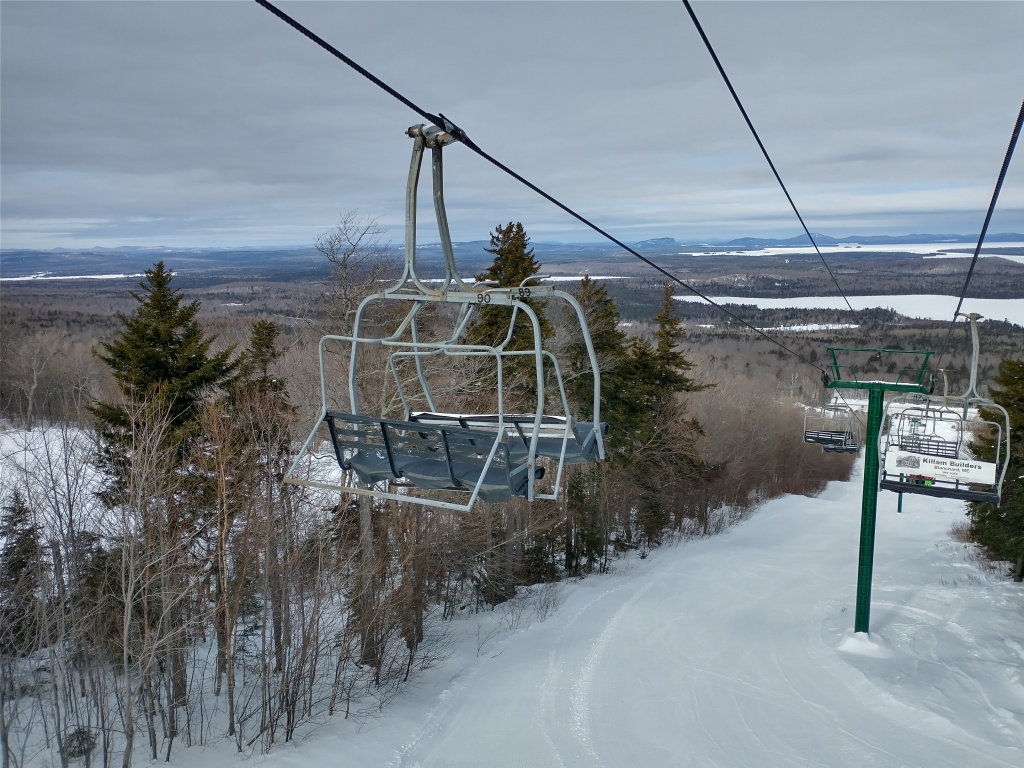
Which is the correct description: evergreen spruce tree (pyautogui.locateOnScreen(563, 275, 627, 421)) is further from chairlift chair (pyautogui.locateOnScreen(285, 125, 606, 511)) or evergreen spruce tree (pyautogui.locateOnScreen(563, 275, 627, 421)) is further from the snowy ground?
chairlift chair (pyautogui.locateOnScreen(285, 125, 606, 511))

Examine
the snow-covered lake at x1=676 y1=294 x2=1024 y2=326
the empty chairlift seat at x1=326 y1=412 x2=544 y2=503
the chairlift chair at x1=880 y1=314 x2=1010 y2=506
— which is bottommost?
the chairlift chair at x1=880 y1=314 x2=1010 y2=506

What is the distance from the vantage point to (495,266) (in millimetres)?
25266

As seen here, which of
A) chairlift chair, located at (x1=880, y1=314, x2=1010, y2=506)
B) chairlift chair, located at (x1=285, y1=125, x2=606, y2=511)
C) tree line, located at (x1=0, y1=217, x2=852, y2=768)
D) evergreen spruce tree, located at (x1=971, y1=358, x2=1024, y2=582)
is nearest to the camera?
chairlift chair, located at (x1=285, y1=125, x2=606, y2=511)

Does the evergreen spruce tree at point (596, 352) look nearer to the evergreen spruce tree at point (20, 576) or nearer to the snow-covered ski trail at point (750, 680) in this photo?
the snow-covered ski trail at point (750, 680)

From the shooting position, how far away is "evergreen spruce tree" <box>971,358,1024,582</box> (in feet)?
75.1

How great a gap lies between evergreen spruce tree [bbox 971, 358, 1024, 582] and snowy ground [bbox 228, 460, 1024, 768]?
1.89 m

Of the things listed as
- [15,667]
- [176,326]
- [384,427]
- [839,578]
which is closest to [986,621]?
[839,578]

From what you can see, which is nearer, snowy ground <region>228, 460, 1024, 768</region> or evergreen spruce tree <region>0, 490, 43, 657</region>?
snowy ground <region>228, 460, 1024, 768</region>

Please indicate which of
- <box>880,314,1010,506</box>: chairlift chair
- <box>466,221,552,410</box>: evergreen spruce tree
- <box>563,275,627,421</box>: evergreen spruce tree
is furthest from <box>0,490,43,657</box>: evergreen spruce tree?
<box>880,314,1010,506</box>: chairlift chair

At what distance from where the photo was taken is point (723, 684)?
17078mm

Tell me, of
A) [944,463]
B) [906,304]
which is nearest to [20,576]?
[944,463]

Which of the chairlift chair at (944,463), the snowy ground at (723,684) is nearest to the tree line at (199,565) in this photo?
the snowy ground at (723,684)

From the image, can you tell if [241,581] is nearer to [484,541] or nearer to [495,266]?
[484,541]

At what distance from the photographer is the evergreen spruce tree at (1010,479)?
22891mm
